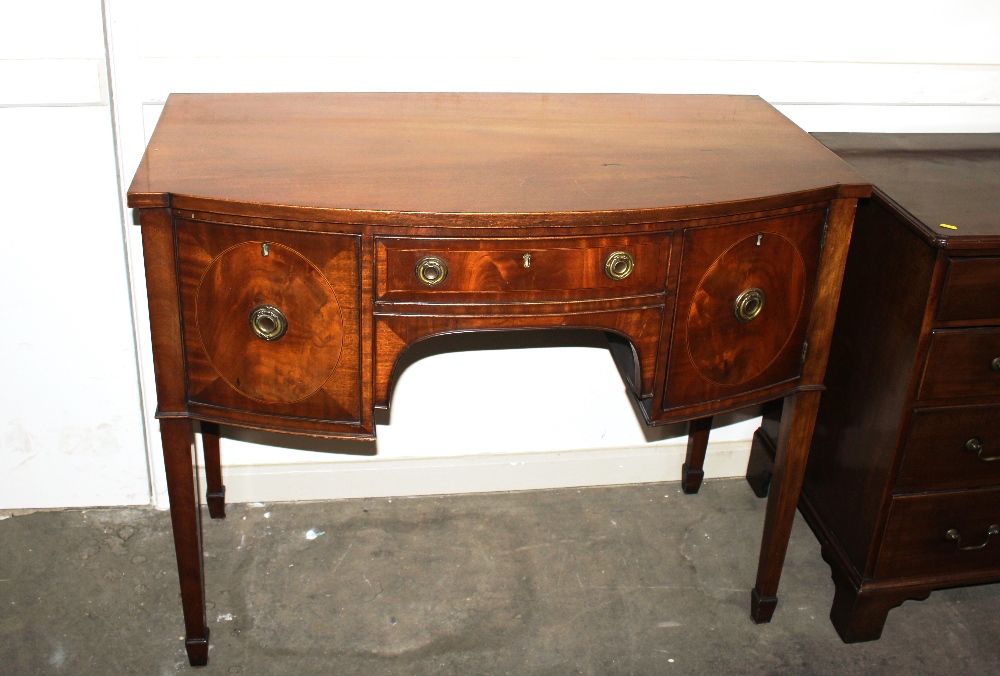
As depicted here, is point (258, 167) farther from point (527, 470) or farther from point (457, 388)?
point (527, 470)

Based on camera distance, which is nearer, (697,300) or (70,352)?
(697,300)

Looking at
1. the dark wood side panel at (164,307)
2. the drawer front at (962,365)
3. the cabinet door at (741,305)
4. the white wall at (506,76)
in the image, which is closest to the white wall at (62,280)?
the white wall at (506,76)

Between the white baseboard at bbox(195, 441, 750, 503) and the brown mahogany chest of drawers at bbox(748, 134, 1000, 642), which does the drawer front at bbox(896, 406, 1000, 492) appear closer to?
the brown mahogany chest of drawers at bbox(748, 134, 1000, 642)

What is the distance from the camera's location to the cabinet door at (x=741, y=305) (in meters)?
1.58

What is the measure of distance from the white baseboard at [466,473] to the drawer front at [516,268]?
0.92 metres

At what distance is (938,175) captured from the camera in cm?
189

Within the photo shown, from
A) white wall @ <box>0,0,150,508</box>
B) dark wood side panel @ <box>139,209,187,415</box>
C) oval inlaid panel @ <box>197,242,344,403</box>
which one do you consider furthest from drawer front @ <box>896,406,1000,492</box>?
white wall @ <box>0,0,150,508</box>

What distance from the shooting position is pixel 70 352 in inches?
84.1

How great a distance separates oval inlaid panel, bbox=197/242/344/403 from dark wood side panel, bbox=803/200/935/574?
954 mm

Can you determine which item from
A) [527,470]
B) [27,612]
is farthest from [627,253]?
[27,612]

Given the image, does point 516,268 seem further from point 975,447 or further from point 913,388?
point 975,447

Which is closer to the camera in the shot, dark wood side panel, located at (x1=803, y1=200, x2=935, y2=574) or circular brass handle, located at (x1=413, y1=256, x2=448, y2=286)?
circular brass handle, located at (x1=413, y1=256, x2=448, y2=286)

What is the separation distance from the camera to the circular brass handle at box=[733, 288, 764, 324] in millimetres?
1635

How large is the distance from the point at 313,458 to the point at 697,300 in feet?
3.60
